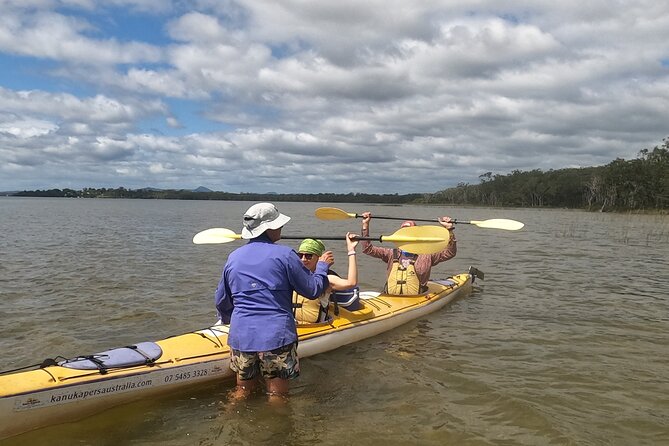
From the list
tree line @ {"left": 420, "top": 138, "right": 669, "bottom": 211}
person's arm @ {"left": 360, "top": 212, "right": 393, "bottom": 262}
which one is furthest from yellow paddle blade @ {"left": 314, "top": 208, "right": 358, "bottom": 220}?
tree line @ {"left": 420, "top": 138, "right": 669, "bottom": 211}

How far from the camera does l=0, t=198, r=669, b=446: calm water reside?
4531mm

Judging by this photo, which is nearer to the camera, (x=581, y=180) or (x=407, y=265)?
(x=407, y=265)

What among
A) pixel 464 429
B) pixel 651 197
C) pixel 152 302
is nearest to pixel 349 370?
pixel 464 429

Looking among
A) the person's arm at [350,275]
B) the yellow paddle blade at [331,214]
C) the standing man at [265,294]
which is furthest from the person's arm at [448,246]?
the standing man at [265,294]

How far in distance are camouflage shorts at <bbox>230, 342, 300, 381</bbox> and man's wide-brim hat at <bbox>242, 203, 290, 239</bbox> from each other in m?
1.04

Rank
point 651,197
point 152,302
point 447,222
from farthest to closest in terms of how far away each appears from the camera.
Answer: point 651,197 → point 152,302 → point 447,222

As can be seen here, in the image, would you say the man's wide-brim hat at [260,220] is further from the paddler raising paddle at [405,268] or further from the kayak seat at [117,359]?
the paddler raising paddle at [405,268]

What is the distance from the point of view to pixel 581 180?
95.6 m

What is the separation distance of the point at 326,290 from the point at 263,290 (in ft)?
→ 3.06

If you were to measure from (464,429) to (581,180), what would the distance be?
10240 cm

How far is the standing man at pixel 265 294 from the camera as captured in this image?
4262 millimetres

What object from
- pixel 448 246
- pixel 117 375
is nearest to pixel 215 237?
pixel 117 375

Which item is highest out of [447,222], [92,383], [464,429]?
[447,222]

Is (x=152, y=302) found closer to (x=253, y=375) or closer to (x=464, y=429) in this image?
(x=253, y=375)
